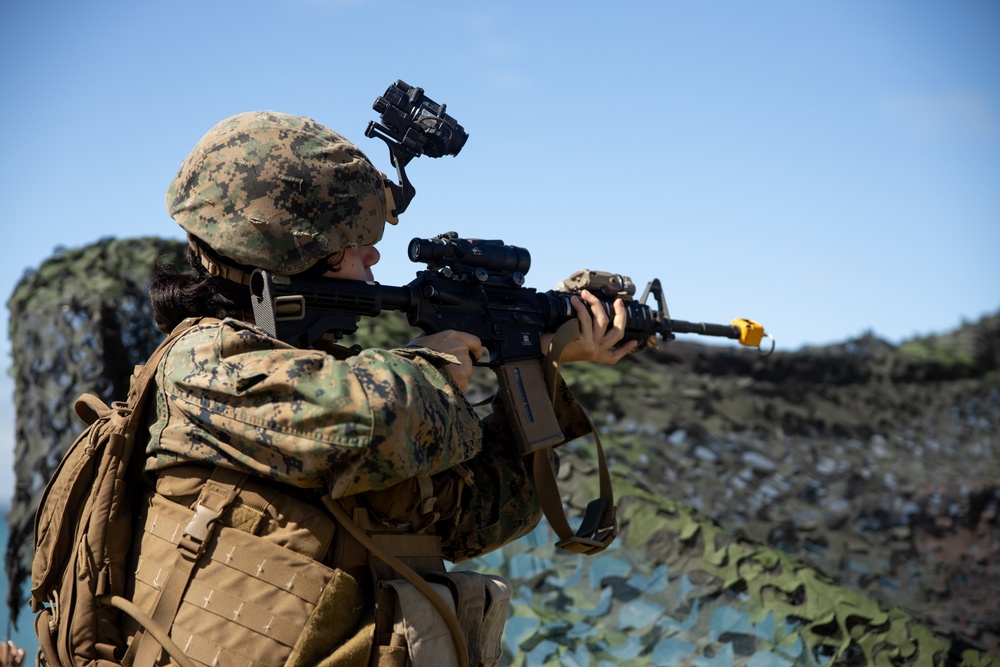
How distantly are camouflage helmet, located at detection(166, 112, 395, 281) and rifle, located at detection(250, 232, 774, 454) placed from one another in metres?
0.11

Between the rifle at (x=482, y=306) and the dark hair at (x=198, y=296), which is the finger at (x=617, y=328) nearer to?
the rifle at (x=482, y=306)

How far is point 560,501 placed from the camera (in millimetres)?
3699

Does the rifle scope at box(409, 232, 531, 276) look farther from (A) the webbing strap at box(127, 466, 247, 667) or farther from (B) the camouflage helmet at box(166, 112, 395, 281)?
(A) the webbing strap at box(127, 466, 247, 667)

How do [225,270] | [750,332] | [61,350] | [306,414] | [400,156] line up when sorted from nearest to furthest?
[306,414] < [225,270] < [400,156] < [750,332] < [61,350]

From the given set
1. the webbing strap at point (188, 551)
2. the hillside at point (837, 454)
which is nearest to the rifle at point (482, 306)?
the webbing strap at point (188, 551)

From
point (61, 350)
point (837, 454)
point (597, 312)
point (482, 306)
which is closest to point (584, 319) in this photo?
point (597, 312)

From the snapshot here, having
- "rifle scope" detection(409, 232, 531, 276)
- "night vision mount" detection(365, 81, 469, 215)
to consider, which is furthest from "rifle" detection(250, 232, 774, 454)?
"night vision mount" detection(365, 81, 469, 215)

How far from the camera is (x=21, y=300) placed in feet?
19.9

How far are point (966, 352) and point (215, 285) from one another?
28.3ft

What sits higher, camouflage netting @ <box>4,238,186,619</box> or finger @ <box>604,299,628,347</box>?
finger @ <box>604,299,628,347</box>

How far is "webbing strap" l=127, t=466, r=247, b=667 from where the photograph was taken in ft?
8.27

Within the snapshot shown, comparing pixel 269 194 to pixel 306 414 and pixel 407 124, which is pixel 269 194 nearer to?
pixel 306 414

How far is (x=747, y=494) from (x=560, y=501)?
11.7 feet

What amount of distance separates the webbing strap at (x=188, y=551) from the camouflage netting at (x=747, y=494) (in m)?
2.80
